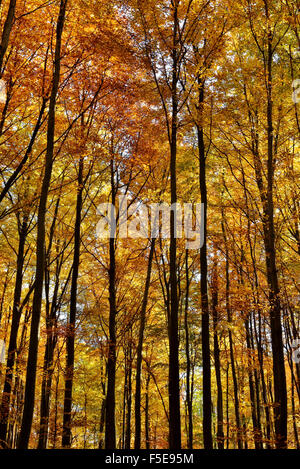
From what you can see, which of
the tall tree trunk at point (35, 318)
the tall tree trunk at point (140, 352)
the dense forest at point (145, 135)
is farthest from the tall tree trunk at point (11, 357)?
the tall tree trunk at point (140, 352)

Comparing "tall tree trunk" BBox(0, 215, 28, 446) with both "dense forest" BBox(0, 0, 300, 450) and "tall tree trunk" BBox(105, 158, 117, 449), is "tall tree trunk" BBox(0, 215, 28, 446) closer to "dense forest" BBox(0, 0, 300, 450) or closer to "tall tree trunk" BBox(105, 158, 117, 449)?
"dense forest" BBox(0, 0, 300, 450)

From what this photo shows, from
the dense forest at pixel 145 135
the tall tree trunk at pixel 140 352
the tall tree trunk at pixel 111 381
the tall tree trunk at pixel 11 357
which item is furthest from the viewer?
the tall tree trunk at pixel 140 352

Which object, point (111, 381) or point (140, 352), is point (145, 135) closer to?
point (140, 352)

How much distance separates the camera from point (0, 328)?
658 inches

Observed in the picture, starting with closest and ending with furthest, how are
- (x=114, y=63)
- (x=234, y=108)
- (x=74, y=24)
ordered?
(x=74, y=24) < (x=114, y=63) < (x=234, y=108)

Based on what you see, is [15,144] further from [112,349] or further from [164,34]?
[112,349]

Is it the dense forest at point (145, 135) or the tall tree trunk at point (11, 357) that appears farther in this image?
the tall tree trunk at point (11, 357)

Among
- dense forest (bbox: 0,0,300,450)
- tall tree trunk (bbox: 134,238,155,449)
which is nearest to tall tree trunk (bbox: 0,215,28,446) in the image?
dense forest (bbox: 0,0,300,450)

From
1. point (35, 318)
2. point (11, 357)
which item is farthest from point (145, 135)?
point (11, 357)

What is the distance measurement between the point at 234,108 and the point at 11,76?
5685 millimetres

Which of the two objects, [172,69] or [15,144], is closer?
[172,69]

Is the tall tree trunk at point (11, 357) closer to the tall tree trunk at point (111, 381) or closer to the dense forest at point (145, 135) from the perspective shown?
the dense forest at point (145, 135)

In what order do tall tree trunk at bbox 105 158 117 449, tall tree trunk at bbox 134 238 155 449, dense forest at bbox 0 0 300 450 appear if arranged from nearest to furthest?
dense forest at bbox 0 0 300 450
tall tree trunk at bbox 105 158 117 449
tall tree trunk at bbox 134 238 155 449

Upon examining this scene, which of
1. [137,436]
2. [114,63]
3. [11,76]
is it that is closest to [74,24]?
[114,63]
